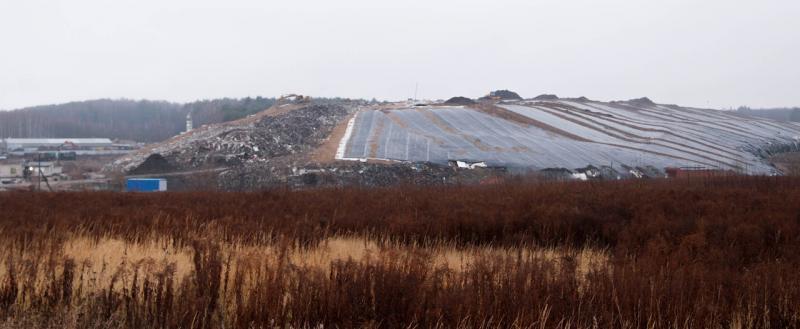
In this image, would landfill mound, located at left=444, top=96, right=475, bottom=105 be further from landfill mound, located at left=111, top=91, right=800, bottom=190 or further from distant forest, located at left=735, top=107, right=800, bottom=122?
distant forest, located at left=735, top=107, right=800, bottom=122

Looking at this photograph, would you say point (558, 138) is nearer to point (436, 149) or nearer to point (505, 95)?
point (436, 149)

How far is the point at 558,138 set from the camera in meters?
34.8

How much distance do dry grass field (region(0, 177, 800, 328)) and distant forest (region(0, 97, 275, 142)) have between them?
48.2 m

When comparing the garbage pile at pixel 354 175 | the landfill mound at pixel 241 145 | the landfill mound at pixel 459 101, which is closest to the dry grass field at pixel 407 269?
the garbage pile at pixel 354 175

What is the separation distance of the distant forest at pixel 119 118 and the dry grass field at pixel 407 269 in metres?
48.2

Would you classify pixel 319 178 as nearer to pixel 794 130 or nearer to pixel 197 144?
pixel 197 144

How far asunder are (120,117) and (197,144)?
5648 centimetres

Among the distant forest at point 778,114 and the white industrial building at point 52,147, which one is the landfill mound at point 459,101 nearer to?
the white industrial building at point 52,147

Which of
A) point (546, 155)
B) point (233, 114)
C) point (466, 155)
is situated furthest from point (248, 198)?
point (233, 114)

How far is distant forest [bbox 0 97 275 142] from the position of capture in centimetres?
6284

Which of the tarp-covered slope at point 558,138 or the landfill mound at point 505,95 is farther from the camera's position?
the landfill mound at point 505,95

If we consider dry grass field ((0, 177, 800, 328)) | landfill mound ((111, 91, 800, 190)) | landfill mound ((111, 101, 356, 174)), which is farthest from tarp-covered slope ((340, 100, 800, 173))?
dry grass field ((0, 177, 800, 328))

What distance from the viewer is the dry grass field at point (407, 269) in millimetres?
4316

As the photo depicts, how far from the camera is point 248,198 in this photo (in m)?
13.5
